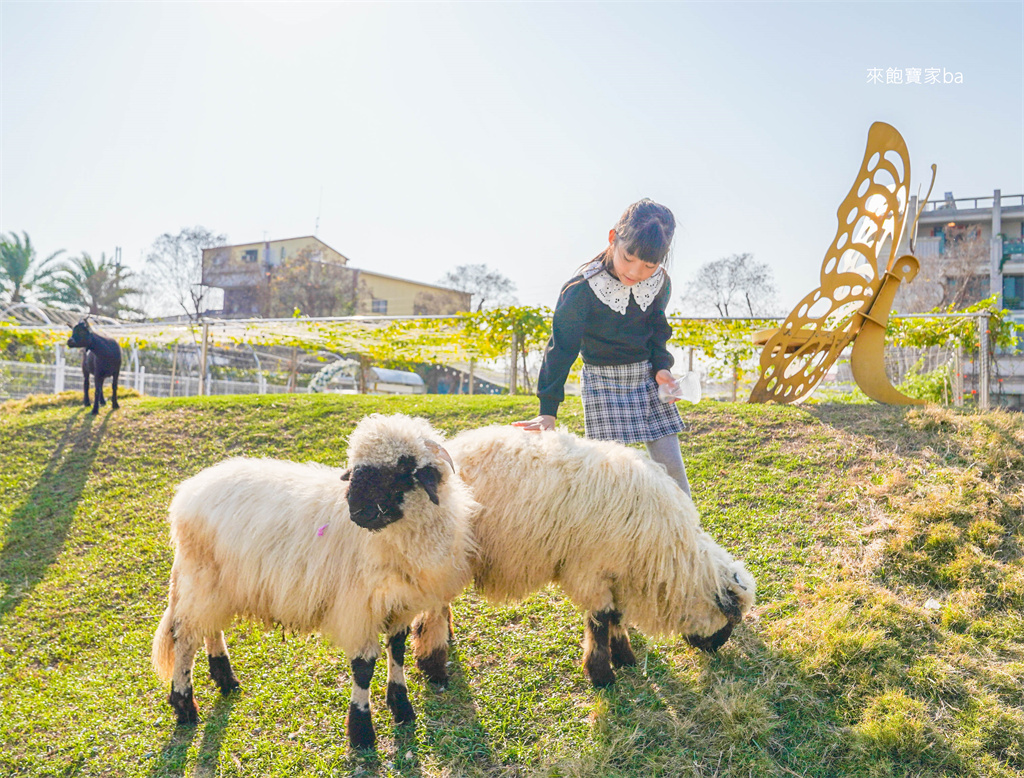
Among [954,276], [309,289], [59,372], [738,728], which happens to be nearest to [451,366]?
[59,372]

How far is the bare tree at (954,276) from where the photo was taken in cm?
3466

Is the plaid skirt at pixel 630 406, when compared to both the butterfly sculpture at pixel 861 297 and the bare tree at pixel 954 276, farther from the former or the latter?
the bare tree at pixel 954 276

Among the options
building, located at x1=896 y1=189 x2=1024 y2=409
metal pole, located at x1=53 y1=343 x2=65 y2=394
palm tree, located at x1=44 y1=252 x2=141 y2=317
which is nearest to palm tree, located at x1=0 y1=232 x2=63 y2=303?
palm tree, located at x1=44 y1=252 x2=141 y2=317

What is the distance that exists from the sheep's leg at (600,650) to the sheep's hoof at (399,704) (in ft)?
3.33

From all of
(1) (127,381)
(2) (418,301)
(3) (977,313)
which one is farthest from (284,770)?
(2) (418,301)

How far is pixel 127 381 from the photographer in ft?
55.0

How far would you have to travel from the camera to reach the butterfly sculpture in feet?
22.7

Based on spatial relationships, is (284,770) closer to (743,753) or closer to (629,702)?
(629,702)

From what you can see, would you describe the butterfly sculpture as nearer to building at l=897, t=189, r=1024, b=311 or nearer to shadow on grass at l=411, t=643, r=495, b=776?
shadow on grass at l=411, t=643, r=495, b=776

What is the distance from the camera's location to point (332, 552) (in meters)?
3.51

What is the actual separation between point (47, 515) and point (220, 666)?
4.59 meters

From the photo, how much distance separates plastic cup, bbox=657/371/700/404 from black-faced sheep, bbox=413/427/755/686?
417 mm

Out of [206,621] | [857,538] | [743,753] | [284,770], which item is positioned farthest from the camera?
[857,538]

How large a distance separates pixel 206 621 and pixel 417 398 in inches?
252
